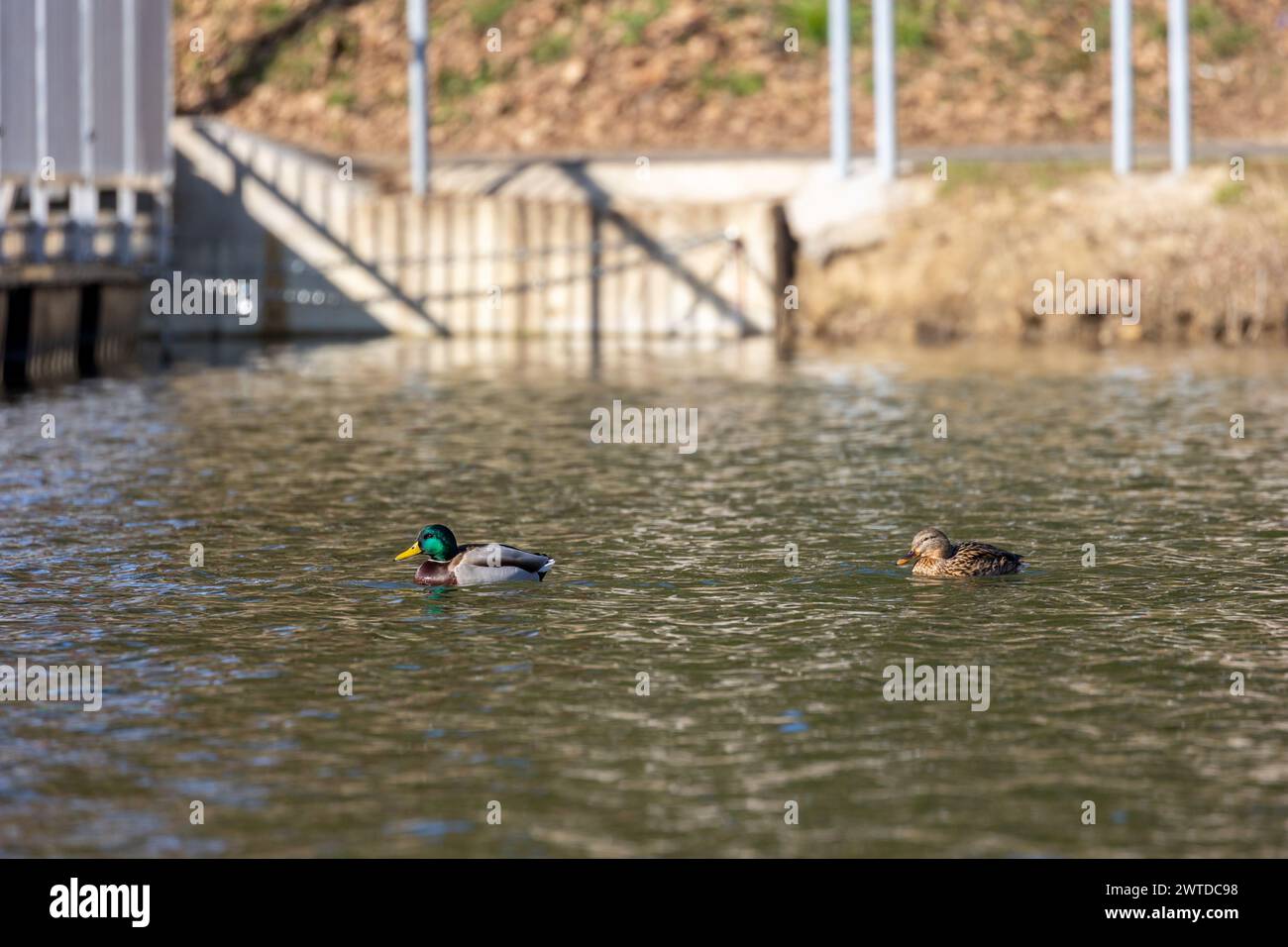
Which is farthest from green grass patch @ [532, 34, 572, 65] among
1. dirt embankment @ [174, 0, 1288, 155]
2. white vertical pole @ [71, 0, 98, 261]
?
white vertical pole @ [71, 0, 98, 261]

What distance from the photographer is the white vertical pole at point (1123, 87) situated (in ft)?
114

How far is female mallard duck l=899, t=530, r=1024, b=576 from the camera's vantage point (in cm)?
1402

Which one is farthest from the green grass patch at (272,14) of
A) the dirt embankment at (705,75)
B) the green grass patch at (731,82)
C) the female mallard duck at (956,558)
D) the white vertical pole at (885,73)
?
→ the female mallard duck at (956,558)

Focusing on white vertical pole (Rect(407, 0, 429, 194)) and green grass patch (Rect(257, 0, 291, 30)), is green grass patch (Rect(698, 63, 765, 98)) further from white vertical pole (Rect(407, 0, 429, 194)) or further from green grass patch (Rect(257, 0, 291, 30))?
green grass patch (Rect(257, 0, 291, 30))

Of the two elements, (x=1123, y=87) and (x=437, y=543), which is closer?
(x=437, y=543)

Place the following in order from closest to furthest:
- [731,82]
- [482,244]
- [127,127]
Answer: [127,127]
[482,244]
[731,82]

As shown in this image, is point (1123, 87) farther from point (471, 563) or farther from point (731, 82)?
point (471, 563)

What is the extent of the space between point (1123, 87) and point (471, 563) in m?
24.2

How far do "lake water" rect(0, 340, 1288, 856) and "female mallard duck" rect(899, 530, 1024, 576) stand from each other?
116 millimetres

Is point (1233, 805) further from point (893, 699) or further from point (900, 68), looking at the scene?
point (900, 68)

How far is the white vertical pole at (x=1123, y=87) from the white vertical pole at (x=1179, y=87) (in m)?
0.72

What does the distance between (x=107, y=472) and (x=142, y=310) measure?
17.7 metres

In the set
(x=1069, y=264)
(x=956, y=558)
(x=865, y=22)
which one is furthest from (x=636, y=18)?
(x=956, y=558)

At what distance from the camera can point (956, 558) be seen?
1402cm
